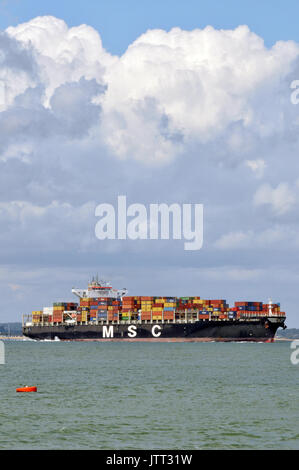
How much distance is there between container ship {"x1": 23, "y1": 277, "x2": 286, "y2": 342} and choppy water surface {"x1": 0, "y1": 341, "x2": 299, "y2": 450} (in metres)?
88.3

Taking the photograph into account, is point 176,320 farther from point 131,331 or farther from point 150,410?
point 150,410

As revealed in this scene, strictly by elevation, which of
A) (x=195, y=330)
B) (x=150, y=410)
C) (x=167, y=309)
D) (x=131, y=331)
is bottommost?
(x=150, y=410)

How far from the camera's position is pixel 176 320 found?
18375 centimetres

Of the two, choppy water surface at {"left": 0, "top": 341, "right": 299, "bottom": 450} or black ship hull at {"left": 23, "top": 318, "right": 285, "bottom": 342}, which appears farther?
black ship hull at {"left": 23, "top": 318, "right": 285, "bottom": 342}

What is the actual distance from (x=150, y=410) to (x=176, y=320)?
133201 mm

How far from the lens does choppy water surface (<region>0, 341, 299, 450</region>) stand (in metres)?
39.6

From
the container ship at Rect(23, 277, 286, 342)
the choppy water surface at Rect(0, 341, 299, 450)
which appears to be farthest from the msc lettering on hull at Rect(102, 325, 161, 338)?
the choppy water surface at Rect(0, 341, 299, 450)

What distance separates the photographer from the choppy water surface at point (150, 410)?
3962cm

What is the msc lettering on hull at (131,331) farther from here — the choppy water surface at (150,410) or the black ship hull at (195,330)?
the choppy water surface at (150,410)

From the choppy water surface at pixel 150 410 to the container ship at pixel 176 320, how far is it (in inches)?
3477

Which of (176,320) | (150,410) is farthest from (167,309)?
(150,410)

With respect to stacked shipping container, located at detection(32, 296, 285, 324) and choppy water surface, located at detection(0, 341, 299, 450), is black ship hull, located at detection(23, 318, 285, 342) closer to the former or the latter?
stacked shipping container, located at detection(32, 296, 285, 324)
